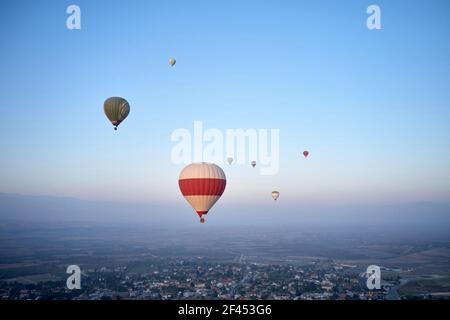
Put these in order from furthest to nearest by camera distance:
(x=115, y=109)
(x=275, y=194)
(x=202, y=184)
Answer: (x=275, y=194)
(x=115, y=109)
(x=202, y=184)

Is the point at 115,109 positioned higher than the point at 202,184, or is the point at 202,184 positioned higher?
the point at 115,109

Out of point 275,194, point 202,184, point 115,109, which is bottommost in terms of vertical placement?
point 275,194

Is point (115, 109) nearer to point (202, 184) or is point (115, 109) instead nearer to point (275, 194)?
point (202, 184)

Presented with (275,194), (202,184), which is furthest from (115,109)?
(275,194)
